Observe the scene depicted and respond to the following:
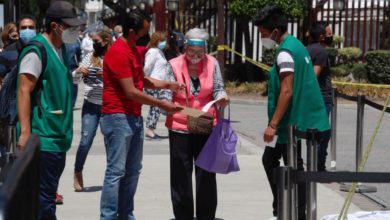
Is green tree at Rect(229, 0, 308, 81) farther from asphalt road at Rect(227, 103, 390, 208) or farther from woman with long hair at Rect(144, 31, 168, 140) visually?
woman with long hair at Rect(144, 31, 168, 140)

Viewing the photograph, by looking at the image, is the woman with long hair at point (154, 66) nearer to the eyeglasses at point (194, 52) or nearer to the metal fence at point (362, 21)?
the eyeglasses at point (194, 52)

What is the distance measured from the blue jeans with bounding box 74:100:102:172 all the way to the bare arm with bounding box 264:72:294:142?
2.76 m

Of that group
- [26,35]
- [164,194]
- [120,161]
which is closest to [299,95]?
[120,161]

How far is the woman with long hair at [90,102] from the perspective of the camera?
8922 millimetres

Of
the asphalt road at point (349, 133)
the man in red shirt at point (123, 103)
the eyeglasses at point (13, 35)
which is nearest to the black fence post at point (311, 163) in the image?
the man in red shirt at point (123, 103)

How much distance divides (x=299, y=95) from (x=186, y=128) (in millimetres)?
902

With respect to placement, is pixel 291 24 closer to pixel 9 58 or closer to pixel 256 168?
pixel 256 168

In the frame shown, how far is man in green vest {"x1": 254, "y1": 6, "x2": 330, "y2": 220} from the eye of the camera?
6656mm

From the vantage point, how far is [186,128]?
22.5 ft

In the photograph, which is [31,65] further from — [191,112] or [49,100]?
[191,112]

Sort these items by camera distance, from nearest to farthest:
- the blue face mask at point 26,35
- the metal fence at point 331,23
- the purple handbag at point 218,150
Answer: the purple handbag at point 218,150 → the blue face mask at point 26,35 → the metal fence at point 331,23

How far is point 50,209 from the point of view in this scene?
233 inches

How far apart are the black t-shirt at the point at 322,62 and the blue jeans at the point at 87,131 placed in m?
2.21

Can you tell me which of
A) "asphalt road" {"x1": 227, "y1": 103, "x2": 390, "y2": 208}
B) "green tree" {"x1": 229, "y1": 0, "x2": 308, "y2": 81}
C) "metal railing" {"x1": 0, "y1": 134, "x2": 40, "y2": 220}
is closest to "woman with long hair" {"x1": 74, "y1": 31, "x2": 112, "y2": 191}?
"asphalt road" {"x1": 227, "y1": 103, "x2": 390, "y2": 208}
